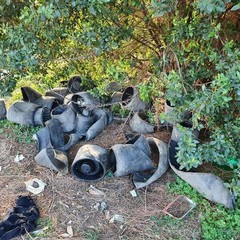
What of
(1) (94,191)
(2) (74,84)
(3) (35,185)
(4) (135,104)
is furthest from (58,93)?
(1) (94,191)

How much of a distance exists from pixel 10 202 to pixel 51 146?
2.29ft

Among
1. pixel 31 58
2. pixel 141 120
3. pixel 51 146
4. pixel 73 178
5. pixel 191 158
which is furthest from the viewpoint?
pixel 141 120

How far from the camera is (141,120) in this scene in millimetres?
3375

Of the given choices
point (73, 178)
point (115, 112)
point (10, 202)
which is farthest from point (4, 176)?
point (115, 112)

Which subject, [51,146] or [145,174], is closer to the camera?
[145,174]

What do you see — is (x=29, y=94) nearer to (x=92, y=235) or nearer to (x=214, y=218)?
(x=92, y=235)

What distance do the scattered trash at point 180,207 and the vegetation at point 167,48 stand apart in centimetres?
39

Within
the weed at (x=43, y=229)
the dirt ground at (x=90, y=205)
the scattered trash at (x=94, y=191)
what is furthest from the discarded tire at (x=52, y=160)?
the weed at (x=43, y=229)

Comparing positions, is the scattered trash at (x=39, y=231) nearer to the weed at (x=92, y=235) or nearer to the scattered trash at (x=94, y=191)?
the weed at (x=92, y=235)

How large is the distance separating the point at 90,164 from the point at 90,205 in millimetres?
440

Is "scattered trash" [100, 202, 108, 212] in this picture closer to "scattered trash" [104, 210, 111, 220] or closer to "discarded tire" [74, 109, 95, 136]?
"scattered trash" [104, 210, 111, 220]

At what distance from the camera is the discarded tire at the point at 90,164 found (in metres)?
2.84

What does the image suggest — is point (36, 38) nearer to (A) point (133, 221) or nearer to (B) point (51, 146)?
(B) point (51, 146)

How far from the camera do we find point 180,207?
257 centimetres
